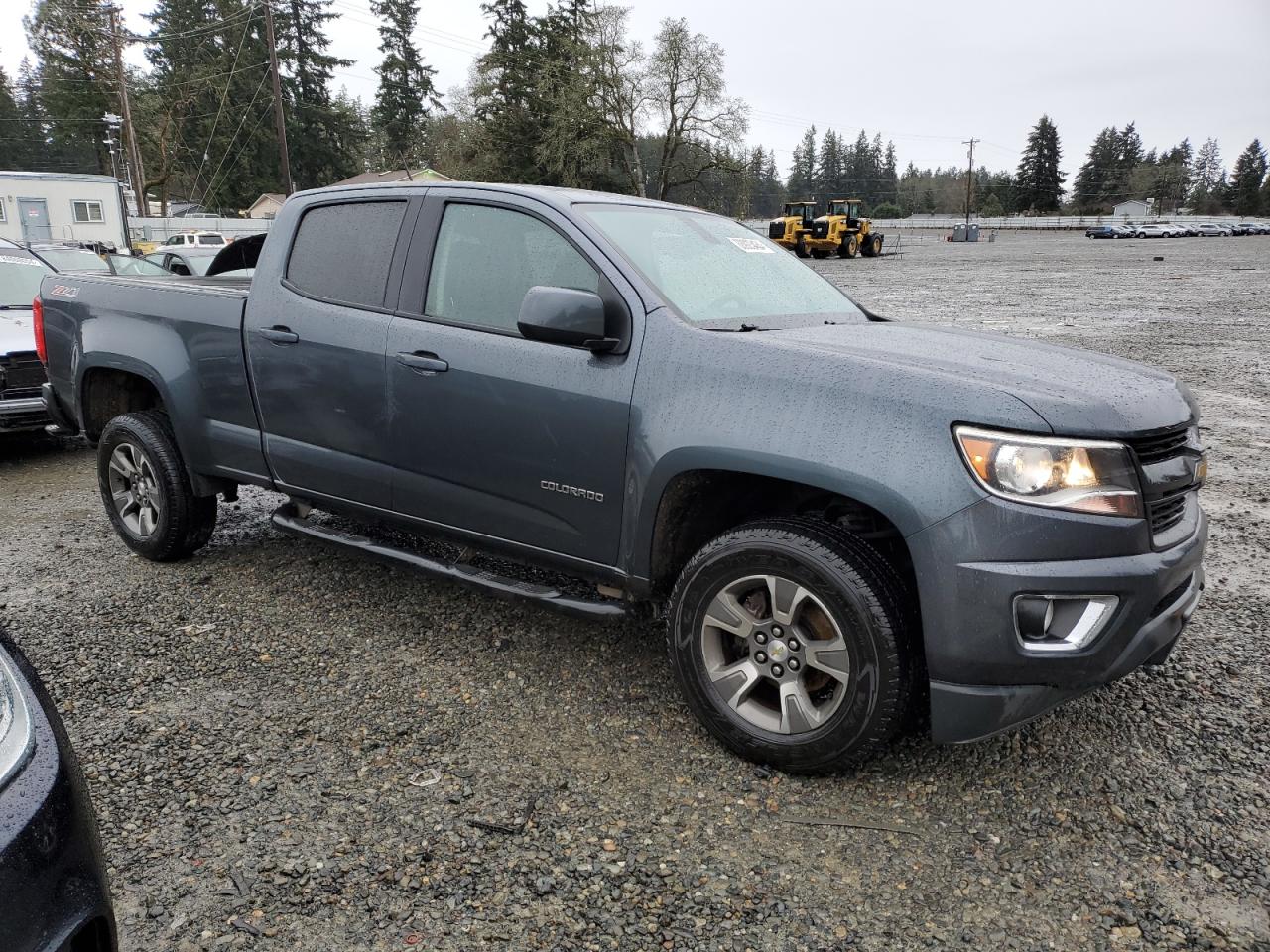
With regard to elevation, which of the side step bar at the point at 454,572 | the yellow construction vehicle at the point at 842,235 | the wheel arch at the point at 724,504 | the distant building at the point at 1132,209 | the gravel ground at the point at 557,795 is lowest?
the gravel ground at the point at 557,795

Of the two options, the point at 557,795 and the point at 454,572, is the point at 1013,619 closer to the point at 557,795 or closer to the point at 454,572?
the point at 557,795

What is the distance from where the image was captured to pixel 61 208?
39469mm

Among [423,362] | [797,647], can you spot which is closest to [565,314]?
[423,362]

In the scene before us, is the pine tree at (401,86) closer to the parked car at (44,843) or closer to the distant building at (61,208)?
the distant building at (61,208)

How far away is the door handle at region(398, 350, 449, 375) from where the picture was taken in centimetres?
344

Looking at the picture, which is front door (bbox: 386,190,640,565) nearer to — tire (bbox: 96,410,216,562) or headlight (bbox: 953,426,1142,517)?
headlight (bbox: 953,426,1142,517)

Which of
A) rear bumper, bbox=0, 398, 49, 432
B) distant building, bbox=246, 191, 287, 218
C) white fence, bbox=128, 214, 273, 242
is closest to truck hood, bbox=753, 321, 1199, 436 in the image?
rear bumper, bbox=0, 398, 49, 432

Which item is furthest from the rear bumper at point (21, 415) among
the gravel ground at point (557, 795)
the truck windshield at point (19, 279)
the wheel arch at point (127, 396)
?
the gravel ground at point (557, 795)

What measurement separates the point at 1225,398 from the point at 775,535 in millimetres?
8097

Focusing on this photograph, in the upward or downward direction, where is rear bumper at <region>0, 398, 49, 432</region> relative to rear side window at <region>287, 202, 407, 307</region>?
downward

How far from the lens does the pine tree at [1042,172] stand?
113 m

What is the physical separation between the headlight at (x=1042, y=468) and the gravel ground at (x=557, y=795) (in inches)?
38.6

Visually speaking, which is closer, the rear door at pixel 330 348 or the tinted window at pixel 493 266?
the tinted window at pixel 493 266

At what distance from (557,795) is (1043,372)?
1958 millimetres
